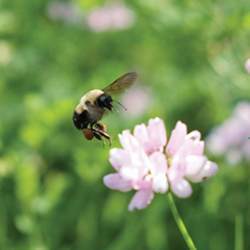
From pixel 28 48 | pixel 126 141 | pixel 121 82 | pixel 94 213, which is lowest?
pixel 126 141

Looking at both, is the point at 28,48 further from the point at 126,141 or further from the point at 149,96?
the point at 126,141

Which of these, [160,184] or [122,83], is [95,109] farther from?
[160,184]

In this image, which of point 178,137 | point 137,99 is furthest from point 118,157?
point 137,99

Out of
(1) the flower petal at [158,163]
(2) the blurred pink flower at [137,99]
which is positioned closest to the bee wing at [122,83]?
(1) the flower petal at [158,163]

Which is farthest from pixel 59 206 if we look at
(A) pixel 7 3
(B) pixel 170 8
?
(A) pixel 7 3

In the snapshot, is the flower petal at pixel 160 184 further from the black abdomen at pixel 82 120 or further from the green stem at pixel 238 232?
the green stem at pixel 238 232

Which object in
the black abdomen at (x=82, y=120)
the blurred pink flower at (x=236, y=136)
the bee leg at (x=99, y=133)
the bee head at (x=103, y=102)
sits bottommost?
the bee leg at (x=99, y=133)

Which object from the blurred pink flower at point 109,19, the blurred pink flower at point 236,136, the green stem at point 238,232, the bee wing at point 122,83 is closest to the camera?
the bee wing at point 122,83
